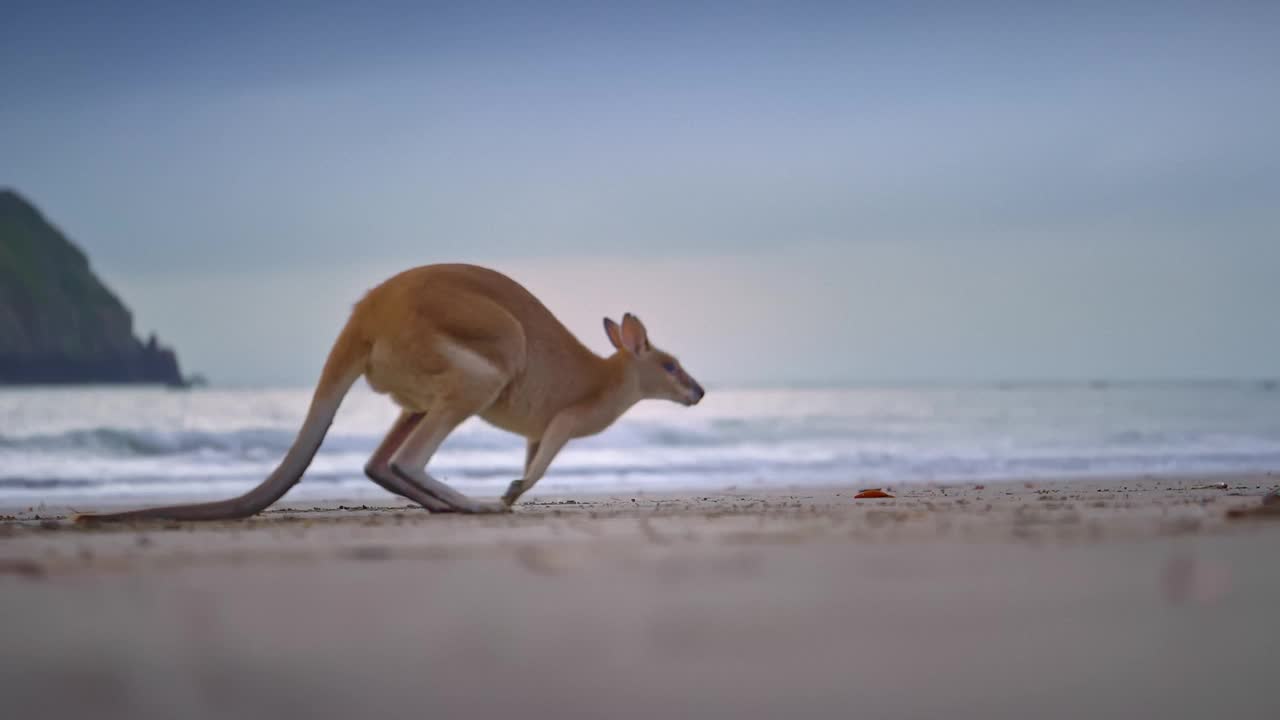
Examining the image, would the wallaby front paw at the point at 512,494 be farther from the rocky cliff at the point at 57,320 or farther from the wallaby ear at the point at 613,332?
the rocky cliff at the point at 57,320

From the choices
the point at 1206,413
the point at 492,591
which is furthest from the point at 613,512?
the point at 1206,413

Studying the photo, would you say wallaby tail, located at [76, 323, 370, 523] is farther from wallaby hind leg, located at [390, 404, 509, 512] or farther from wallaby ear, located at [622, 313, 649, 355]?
wallaby ear, located at [622, 313, 649, 355]

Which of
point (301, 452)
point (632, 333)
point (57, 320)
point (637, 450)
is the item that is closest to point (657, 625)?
point (301, 452)

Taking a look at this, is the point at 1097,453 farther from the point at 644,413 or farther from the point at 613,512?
the point at 613,512

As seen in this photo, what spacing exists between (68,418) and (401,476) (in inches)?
666

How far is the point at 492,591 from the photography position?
318 centimetres

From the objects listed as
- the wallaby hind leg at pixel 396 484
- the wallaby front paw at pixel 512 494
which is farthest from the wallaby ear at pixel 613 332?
the wallaby hind leg at pixel 396 484

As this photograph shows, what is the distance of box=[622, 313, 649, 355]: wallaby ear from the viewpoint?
7.20 m

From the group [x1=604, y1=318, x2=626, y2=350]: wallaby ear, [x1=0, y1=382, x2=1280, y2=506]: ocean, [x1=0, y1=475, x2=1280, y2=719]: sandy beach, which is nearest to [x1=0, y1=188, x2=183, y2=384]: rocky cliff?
[x1=0, y1=382, x2=1280, y2=506]: ocean

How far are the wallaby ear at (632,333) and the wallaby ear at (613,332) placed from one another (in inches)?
5.1

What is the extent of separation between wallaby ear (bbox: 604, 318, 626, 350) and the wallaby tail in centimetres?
173

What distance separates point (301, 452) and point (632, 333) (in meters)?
2.15

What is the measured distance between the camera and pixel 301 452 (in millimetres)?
5895

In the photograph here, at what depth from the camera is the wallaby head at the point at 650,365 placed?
7.21m
